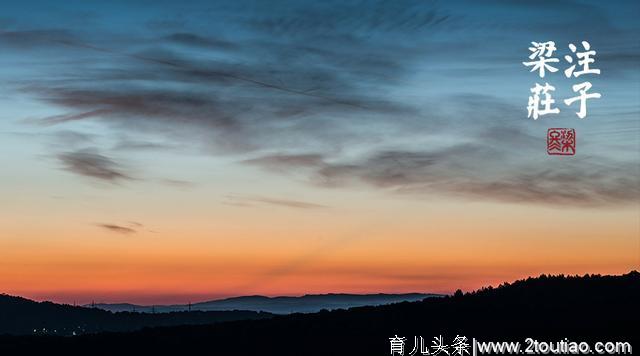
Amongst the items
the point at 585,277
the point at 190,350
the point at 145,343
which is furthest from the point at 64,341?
the point at 585,277

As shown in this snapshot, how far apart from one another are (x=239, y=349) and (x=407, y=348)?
787 inches

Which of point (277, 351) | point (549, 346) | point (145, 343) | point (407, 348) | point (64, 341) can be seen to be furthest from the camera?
point (64, 341)

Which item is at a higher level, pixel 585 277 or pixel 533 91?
pixel 533 91

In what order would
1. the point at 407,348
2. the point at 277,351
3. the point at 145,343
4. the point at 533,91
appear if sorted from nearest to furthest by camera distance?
the point at 533,91, the point at 407,348, the point at 277,351, the point at 145,343

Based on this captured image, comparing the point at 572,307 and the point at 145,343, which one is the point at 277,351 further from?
the point at 572,307

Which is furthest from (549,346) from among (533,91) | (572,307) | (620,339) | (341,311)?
(341,311)

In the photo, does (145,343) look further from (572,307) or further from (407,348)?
(572,307)

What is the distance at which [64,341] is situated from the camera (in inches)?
3597

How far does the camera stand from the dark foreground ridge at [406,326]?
69.9 m

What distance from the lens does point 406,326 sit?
80125mm

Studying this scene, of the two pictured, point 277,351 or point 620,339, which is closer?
point 620,339

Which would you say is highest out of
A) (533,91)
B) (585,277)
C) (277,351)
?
(533,91)

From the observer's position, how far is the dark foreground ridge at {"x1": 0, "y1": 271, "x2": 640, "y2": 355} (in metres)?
69.9

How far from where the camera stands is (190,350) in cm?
8094
